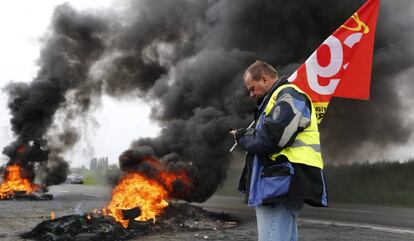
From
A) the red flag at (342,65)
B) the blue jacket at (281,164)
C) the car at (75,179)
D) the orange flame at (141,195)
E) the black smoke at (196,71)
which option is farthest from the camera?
the car at (75,179)

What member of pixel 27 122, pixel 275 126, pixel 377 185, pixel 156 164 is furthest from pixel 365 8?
A: pixel 27 122

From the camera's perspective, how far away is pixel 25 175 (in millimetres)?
23594

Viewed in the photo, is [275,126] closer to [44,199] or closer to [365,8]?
[365,8]

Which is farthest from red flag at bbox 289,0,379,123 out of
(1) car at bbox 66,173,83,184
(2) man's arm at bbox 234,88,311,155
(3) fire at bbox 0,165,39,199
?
Result: (1) car at bbox 66,173,83,184

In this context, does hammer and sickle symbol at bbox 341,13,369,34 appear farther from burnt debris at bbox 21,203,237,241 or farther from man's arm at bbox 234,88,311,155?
burnt debris at bbox 21,203,237,241

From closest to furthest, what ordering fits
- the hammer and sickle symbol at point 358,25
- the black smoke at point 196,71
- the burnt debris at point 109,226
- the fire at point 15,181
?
the hammer and sickle symbol at point 358,25
the burnt debris at point 109,226
the black smoke at point 196,71
the fire at point 15,181

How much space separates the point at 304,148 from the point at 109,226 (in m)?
6.38

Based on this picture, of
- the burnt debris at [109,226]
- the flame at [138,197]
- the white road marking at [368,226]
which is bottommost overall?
the white road marking at [368,226]

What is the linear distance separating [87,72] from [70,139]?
459cm

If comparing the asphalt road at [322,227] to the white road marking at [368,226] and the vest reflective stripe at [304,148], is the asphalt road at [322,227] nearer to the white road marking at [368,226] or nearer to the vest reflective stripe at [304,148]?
the white road marking at [368,226]

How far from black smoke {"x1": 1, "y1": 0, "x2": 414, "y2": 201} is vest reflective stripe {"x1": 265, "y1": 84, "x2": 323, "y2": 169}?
10181mm

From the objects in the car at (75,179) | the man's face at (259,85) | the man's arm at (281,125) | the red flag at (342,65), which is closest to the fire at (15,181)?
the car at (75,179)

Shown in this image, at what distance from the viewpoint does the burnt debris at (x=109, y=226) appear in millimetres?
7734

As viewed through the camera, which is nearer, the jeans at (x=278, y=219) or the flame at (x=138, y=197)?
the jeans at (x=278, y=219)
